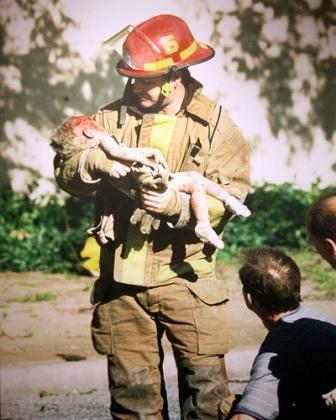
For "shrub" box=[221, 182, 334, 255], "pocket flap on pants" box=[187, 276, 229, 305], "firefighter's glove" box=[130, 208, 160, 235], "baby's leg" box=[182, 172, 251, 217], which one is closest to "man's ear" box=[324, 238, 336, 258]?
"baby's leg" box=[182, 172, 251, 217]

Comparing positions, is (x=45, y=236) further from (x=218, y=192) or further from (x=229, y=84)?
(x=218, y=192)

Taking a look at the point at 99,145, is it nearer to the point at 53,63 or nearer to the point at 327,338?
the point at 327,338

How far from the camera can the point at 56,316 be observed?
3.67m

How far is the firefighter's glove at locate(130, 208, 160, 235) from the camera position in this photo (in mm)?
1782

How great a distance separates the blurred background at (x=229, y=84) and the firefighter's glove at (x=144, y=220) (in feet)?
3.16

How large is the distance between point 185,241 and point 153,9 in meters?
1.07

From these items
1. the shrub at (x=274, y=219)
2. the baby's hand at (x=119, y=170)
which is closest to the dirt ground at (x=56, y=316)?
the shrub at (x=274, y=219)

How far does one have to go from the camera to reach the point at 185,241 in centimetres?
189

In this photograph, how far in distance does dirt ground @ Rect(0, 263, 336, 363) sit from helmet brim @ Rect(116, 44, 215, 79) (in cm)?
183

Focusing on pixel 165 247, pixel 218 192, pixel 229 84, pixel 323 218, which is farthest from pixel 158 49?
pixel 229 84

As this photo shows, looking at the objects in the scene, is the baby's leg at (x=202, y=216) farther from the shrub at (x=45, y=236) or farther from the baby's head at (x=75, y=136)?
the shrub at (x=45, y=236)

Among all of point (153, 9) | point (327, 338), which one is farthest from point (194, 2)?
point (327, 338)

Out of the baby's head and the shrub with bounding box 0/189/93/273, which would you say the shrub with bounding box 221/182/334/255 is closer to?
the shrub with bounding box 0/189/93/273

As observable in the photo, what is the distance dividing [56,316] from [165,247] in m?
2.03
